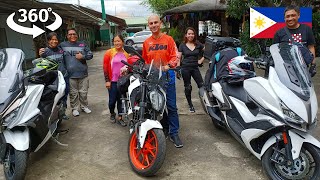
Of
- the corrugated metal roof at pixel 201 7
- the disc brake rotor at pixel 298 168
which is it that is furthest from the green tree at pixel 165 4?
the disc brake rotor at pixel 298 168

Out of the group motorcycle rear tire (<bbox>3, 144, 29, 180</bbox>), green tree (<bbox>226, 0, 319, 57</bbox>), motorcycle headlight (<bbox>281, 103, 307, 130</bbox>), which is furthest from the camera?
green tree (<bbox>226, 0, 319, 57</bbox>)

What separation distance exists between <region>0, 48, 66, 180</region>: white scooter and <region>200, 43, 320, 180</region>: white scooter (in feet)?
7.11

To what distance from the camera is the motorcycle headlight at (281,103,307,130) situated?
8.67 ft

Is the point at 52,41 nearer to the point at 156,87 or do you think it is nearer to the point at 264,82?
the point at 156,87

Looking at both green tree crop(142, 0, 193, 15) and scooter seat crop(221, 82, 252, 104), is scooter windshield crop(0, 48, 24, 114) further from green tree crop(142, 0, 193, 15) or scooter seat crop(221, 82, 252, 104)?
green tree crop(142, 0, 193, 15)

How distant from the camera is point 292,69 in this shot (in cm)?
286

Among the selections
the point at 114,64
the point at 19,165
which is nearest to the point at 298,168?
the point at 19,165

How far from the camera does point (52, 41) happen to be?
5.02 meters

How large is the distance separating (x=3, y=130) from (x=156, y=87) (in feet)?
5.26

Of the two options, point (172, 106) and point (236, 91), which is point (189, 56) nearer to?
point (172, 106)

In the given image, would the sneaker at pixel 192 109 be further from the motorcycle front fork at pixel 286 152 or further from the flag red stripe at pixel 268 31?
the motorcycle front fork at pixel 286 152

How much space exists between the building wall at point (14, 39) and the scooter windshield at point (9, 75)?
9703mm

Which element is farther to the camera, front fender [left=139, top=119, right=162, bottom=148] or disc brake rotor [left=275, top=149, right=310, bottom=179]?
front fender [left=139, top=119, right=162, bottom=148]

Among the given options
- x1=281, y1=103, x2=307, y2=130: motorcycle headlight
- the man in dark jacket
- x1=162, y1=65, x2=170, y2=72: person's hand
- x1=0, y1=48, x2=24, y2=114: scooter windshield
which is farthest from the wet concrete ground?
x1=162, y1=65, x2=170, y2=72: person's hand
